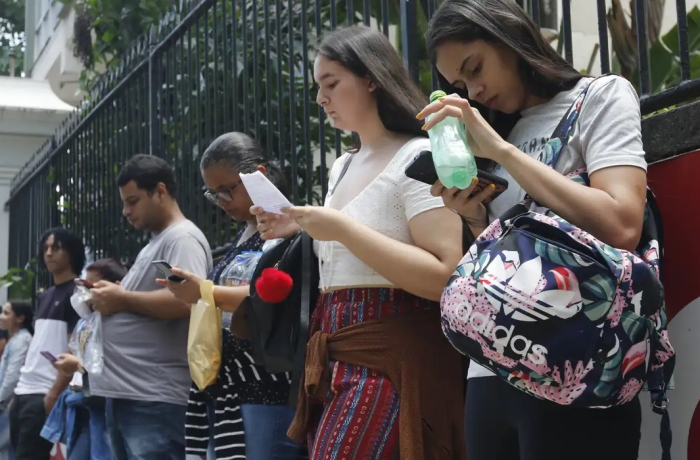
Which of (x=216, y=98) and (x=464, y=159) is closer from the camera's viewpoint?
(x=464, y=159)

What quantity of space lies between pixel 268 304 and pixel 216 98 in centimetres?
260

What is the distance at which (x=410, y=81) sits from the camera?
2926 millimetres

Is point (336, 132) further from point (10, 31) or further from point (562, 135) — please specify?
point (10, 31)

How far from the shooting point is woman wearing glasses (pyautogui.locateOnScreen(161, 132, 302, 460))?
3324mm

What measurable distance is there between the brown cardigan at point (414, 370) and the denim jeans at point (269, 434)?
665 mm

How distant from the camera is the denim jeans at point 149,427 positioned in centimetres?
427

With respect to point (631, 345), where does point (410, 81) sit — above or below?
above

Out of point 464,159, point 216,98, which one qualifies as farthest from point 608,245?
point 216,98

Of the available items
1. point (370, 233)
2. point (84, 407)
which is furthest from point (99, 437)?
point (370, 233)

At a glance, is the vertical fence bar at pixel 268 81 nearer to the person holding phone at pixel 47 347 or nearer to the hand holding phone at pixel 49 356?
the hand holding phone at pixel 49 356

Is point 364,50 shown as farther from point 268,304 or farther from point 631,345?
point 631,345

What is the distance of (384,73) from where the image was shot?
9.36 ft

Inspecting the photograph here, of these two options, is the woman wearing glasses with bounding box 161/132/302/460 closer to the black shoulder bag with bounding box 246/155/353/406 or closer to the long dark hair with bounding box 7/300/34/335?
the black shoulder bag with bounding box 246/155/353/406

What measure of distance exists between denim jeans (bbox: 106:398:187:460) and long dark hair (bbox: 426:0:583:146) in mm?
2483
